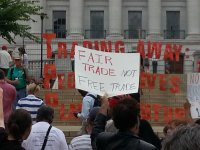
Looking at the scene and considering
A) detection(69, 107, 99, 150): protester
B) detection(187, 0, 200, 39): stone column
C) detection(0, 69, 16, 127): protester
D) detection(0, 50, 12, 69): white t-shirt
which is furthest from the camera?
detection(187, 0, 200, 39): stone column

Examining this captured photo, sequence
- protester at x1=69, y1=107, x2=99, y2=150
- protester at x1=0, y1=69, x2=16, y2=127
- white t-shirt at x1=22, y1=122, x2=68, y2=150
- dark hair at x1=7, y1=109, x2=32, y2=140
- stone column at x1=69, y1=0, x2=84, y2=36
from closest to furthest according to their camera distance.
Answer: dark hair at x1=7, y1=109, x2=32, y2=140
white t-shirt at x1=22, y1=122, x2=68, y2=150
protester at x1=69, y1=107, x2=99, y2=150
protester at x1=0, y1=69, x2=16, y2=127
stone column at x1=69, y1=0, x2=84, y2=36

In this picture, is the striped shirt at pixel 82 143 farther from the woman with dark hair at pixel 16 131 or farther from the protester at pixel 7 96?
the protester at pixel 7 96

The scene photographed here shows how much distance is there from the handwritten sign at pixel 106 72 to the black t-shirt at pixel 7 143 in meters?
2.34

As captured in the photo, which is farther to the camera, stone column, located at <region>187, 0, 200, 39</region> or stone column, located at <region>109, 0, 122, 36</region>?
stone column, located at <region>109, 0, 122, 36</region>

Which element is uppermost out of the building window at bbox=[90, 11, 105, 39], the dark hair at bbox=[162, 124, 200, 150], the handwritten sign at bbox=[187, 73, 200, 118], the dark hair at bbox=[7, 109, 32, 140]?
the building window at bbox=[90, 11, 105, 39]

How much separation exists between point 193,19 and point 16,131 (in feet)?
160

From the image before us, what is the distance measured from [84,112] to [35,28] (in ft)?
141

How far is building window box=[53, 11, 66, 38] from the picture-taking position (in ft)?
176

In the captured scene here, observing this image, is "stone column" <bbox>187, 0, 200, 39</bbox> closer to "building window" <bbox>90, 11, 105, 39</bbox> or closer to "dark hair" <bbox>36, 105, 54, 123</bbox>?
"building window" <bbox>90, 11, 105, 39</bbox>

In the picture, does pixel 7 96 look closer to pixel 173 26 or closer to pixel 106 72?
pixel 106 72

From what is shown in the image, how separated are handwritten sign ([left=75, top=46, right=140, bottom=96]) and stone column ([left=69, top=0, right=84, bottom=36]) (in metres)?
44.1

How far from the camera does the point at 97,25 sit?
54.2 metres

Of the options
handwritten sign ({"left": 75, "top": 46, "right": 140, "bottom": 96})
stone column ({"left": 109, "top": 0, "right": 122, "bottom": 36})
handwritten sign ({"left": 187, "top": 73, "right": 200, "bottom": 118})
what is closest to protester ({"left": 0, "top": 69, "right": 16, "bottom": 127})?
handwritten sign ({"left": 75, "top": 46, "right": 140, "bottom": 96})

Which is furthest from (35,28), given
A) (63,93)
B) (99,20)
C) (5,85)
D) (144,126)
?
(144,126)
